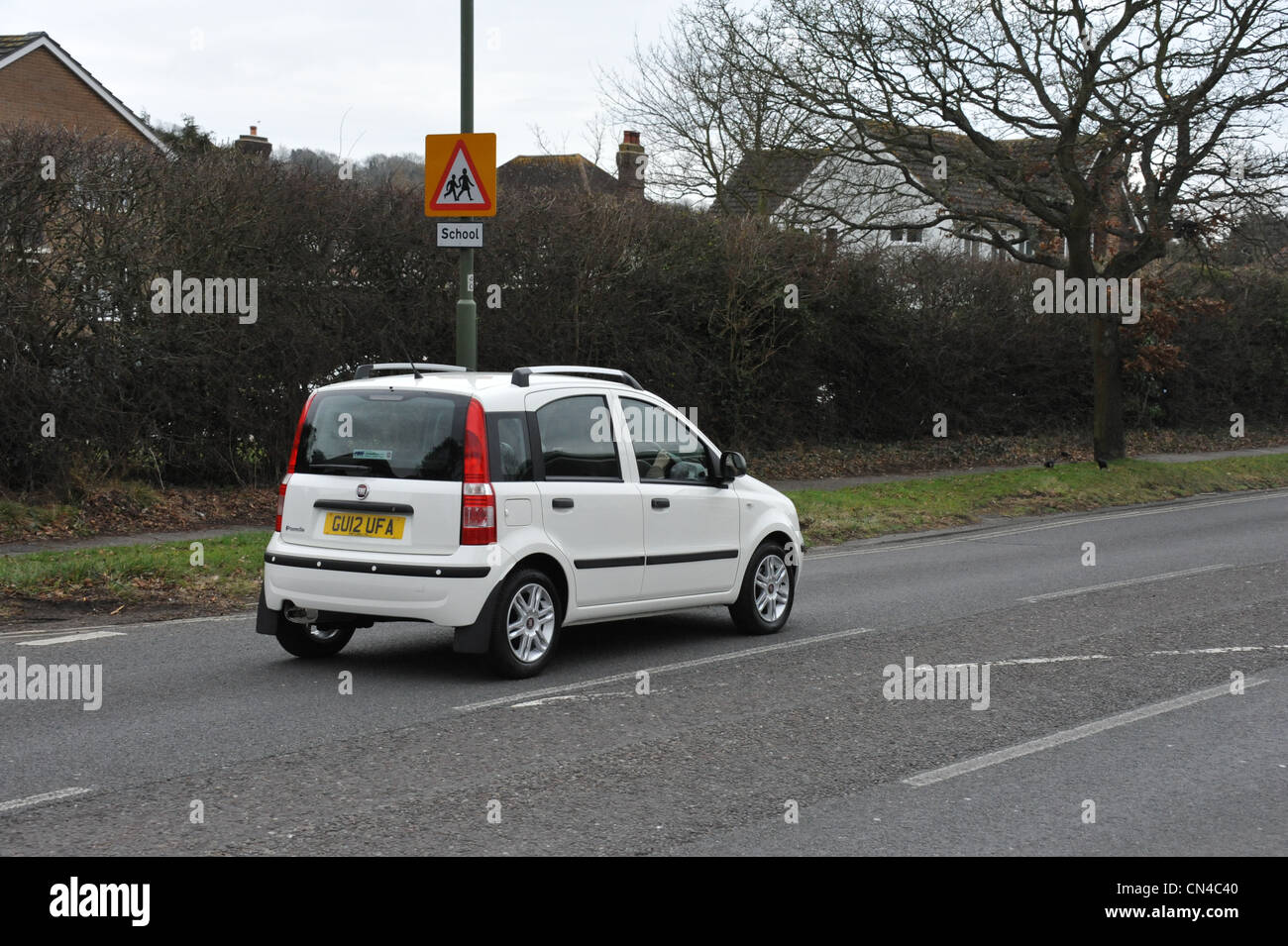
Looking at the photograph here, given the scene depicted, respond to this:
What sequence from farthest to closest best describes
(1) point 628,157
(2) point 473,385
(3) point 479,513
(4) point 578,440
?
(1) point 628,157, (4) point 578,440, (2) point 473,385, (3) point 479,513

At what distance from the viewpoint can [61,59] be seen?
125 ft

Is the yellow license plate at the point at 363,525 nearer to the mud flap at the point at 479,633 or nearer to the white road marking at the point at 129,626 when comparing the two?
the mud flap at the point at 479,633

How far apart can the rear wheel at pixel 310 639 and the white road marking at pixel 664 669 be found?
63.0 inches

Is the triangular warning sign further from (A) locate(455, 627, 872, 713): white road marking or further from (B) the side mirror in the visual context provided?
(A) locate(455, 627, 872, 713): white road marking

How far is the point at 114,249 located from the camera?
48.3 feet

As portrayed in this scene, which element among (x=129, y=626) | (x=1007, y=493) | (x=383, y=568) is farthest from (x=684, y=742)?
(x=1007, y=493)

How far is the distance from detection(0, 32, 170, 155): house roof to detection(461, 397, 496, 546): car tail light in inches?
1175

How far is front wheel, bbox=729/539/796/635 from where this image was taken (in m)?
10.1

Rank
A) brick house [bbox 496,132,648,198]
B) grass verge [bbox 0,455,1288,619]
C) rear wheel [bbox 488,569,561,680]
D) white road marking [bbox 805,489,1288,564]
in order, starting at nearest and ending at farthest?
1. rear wheel [bbox 488,569,561,680]
2. grass verge [bbox 0,455,1288,619]
3. white road marking [bbox 805,489,1288,564]
4. brick house [bbox 496,132,648,198]

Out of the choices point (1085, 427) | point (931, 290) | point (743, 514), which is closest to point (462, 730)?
point (743, 514)

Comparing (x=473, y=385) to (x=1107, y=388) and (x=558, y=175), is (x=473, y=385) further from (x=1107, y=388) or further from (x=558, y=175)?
(x=558, y=175)

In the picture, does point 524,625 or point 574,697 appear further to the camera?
point 524,625

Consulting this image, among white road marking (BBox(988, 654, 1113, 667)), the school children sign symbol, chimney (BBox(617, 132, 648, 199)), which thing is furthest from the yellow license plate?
chimney (BBox(617, 132, 648, 199))

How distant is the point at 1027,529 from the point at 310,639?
11.5 metres
